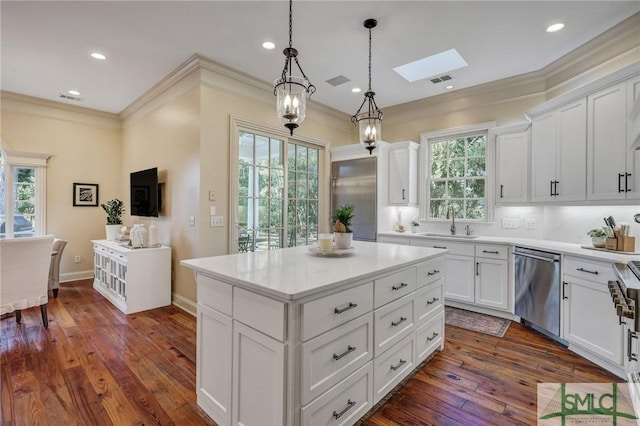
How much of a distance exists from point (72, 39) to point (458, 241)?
490 centimetres

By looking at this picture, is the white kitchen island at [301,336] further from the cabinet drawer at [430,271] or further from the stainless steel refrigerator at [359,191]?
the stainless steel refrigerator at [359,191]

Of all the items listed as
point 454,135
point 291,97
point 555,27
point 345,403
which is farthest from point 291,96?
point 454,135

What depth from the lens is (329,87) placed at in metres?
4.24

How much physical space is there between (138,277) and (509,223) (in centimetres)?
483

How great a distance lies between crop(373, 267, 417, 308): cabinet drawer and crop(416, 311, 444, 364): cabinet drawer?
17.0 inches

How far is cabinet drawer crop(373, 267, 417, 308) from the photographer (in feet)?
6.05

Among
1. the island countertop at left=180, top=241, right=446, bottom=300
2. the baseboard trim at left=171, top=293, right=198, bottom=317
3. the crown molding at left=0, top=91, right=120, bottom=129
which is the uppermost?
the crown molding at left=0, top=91, right=120, bottom=129

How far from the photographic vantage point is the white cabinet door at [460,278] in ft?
12.2

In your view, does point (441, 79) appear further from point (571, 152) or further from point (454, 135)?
point (571, 152)

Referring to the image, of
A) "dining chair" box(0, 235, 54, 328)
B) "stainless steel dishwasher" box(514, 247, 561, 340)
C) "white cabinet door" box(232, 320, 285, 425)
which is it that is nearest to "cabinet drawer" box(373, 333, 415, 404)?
"white cabinet door" box(232, 320, 285, 425)

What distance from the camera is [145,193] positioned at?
14.5ft

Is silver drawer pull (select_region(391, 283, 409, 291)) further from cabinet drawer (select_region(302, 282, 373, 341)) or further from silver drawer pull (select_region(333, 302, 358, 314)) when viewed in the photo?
silver drawer pull (select_region(333, 302, 358, 314))

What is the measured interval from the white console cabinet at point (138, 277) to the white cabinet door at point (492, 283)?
3980 mm

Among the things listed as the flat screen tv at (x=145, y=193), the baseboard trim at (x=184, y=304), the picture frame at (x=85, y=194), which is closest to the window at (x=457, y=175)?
the baseboard trim at (x=184, y=304)
